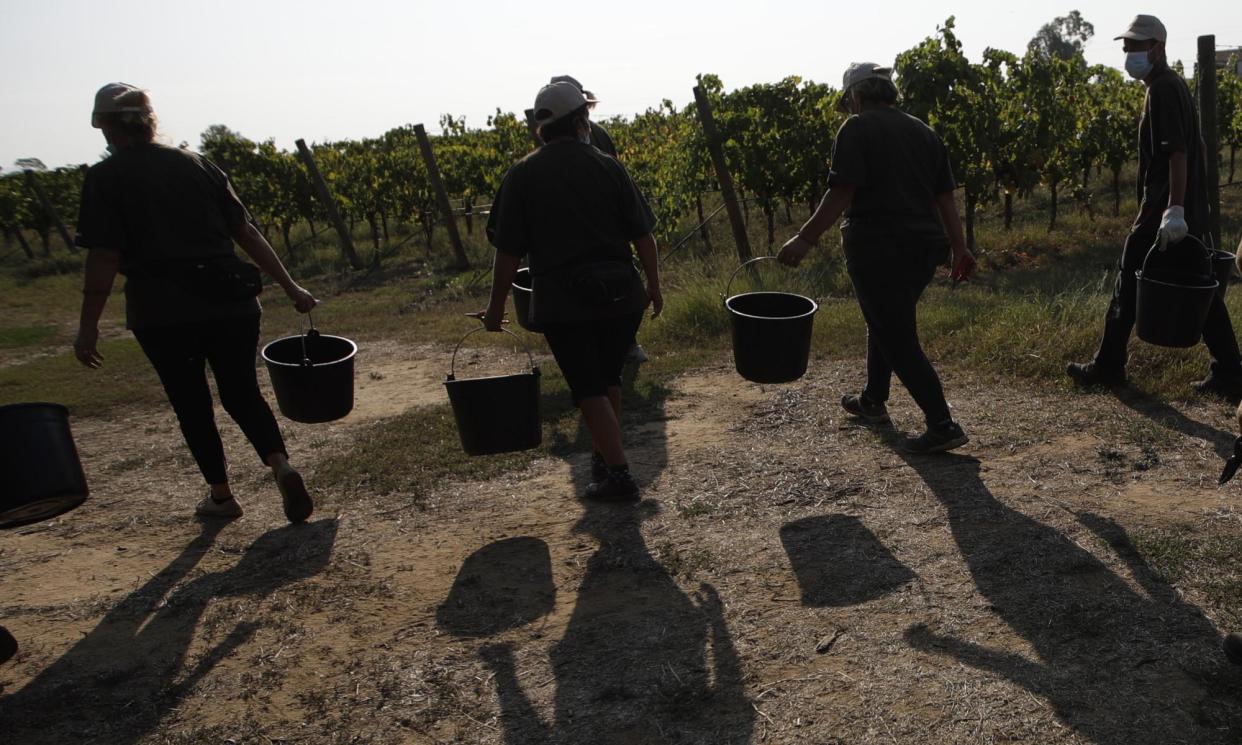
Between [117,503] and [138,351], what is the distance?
4.86 metres

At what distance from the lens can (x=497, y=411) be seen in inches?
148

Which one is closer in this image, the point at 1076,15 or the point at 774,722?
the point at 774,722

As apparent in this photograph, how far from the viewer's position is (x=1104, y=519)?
3234 millimetres

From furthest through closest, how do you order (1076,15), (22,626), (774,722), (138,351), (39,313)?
1. (1076,15)
2. (39,313)
3. (138,351)
4. (22,626)
5. (774,722)

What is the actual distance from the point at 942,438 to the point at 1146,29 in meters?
2.00

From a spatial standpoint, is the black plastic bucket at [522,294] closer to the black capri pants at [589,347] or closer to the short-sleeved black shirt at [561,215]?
the black capri pants at [589,347]

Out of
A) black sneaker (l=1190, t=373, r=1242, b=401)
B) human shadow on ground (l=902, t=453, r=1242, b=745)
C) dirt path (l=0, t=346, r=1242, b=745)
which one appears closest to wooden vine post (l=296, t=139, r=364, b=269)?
dirt path (l=0, t=346, r=1242, b=745)

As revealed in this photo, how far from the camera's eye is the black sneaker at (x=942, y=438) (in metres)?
3.92

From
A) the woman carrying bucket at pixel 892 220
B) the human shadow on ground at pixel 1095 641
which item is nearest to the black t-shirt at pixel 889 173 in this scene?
the woman carrying bucket at pixel 892 220

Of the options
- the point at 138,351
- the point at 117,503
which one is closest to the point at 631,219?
the point at 117,503

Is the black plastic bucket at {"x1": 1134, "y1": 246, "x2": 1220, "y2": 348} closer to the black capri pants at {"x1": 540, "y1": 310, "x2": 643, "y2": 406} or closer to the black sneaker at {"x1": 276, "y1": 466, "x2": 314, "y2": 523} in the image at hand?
the black capri pants at {"x1": 540, "y1": 310, "x2": 643, "y2": 406}

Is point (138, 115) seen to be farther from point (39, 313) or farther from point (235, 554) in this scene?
point (39, 313)

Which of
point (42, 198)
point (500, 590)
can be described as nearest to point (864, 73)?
point (500, 590)

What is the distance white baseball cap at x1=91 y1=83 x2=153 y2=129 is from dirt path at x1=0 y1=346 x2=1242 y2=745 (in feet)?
5.55
